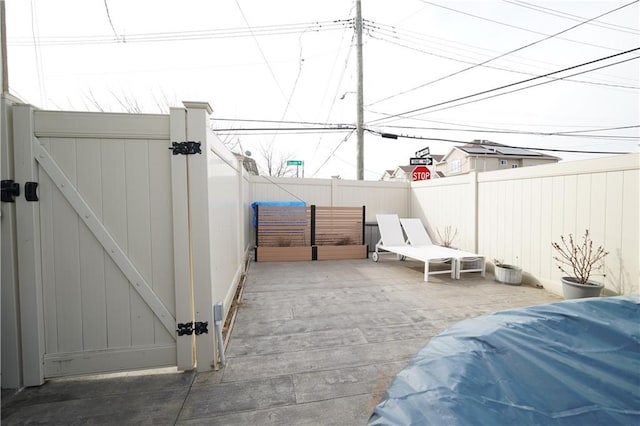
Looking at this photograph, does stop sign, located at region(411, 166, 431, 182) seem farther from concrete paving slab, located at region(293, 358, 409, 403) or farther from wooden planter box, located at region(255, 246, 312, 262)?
concrete paving slab, located at region(293, 358, 409, 403)

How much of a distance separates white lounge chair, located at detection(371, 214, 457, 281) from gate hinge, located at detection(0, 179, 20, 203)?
15.2 feet

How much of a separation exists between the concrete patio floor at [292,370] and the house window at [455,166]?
18.9 m

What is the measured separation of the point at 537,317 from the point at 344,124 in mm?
8032

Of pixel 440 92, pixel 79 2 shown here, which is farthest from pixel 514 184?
pixel 79 2

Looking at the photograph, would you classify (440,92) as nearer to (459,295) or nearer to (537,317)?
(459,295)

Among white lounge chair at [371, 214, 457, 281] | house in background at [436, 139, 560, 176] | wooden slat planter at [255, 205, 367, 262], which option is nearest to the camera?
white lounge chair at [371, 214, 457, 281]

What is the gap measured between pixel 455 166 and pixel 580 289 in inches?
781

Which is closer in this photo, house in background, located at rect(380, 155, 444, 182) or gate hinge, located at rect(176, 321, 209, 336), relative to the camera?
gate hinge, located at rect(176, 321, 209, 336)

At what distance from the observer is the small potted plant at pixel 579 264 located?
10.2 feet

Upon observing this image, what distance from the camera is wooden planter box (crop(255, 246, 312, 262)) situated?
5621mm

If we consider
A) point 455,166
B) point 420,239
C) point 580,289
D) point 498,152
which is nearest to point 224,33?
point 420,239

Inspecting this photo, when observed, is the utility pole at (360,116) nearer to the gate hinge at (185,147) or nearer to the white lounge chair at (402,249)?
the white lounge chair at (402,249)

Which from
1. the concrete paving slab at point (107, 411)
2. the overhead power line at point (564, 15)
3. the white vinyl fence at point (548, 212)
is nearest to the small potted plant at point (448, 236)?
the white vinyl fence at point (548, 212)

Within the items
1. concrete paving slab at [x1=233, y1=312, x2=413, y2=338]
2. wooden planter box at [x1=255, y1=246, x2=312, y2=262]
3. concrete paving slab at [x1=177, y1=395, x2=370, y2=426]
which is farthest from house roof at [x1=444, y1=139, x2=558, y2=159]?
concrete paving slab at [x1=177, y1=395, x2=370, y2=426]
